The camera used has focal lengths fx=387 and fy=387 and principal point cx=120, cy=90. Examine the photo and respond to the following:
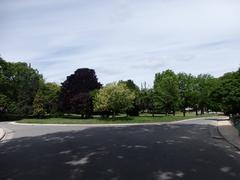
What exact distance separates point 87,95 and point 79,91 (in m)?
2.60

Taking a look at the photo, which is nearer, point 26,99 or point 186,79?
point 26,99

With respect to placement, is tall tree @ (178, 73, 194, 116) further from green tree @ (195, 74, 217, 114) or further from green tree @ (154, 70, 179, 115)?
green tree @ (154, 70, 179, 115)

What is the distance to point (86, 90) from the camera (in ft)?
197

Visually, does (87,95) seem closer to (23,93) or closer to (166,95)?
(166,95)

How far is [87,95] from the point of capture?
2280 inches

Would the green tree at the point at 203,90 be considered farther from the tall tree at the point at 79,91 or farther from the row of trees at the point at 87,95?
the tall tree at the point at 79,91

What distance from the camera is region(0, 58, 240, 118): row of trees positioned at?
51.9m

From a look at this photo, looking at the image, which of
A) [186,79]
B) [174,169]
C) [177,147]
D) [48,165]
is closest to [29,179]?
[48,165]

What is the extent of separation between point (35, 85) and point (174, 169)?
6479cm

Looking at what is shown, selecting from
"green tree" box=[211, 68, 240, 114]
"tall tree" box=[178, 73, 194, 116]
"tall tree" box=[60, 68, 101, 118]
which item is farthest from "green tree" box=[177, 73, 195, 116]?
"green tree" box=[211, 68, 240, 114]

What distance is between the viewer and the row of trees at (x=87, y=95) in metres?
51.9

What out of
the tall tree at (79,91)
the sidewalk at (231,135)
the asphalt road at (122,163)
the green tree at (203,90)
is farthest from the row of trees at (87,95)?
the asphalt road at (122,163)

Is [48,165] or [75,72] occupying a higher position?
[75,72]

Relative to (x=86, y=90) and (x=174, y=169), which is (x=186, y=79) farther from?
(x=174, y=169)
